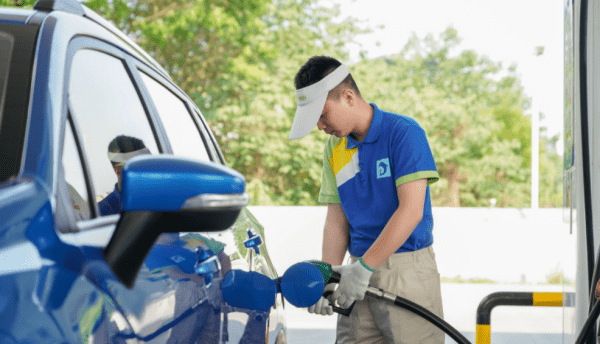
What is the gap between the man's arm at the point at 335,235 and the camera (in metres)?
3.09

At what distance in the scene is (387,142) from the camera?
2.78m

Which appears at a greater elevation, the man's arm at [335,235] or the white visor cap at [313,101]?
the white visor cap at [313,101]

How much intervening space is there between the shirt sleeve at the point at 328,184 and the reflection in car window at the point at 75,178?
5.97ft

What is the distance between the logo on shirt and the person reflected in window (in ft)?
3.89

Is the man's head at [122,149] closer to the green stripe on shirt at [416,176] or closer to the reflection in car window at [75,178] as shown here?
the reflection in car window at [75,178]

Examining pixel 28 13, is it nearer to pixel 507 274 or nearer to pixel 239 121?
pixel 507 274

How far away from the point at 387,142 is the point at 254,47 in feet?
53.2

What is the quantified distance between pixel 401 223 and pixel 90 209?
1.46 meters

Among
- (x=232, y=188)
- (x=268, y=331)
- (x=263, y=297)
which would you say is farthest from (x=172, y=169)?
(x=268, y=331)

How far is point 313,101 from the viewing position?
9.17 ft

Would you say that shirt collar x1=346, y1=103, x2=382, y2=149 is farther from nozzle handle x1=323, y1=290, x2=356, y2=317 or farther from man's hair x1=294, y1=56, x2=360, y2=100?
nozzle handle x1=323, y1=290, x2=356, y2=317

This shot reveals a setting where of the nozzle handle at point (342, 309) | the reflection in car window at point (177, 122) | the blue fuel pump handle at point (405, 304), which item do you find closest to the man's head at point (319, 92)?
the reflection in car window at point (177, 122)

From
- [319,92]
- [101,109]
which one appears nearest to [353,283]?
[319,92]

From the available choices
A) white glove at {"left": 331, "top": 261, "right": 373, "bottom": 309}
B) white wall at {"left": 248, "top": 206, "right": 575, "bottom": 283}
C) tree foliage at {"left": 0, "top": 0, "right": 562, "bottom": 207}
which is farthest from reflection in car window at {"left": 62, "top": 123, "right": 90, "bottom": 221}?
white wall at {"left": 248, "top": 206, "right": 575, "bottom": 283}
